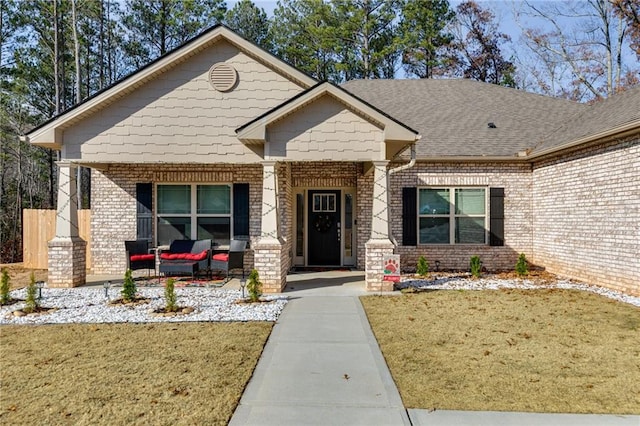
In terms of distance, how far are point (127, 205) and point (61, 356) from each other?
675 cm

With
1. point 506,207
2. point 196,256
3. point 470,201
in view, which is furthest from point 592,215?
point 196,256

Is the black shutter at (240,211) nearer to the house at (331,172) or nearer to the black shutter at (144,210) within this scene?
the house at (331,172)

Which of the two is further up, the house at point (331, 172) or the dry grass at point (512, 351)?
the house at point (331, 172)

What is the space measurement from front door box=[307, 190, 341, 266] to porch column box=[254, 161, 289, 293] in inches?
143

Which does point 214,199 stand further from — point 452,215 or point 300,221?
point 452,215

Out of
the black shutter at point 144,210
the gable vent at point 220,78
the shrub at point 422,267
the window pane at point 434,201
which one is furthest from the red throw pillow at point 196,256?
the window pane at point 434,201

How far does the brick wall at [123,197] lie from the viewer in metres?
10.8

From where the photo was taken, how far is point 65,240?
905cm

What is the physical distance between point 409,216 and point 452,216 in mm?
1254

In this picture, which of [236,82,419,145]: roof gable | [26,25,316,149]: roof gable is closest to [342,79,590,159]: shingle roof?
[236,82,419,145]: roof gable

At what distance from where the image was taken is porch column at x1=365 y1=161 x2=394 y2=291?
337 inches

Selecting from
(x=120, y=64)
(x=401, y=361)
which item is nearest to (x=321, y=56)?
(x=120, y=64)

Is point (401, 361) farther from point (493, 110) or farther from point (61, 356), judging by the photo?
Result: point (493, 110)

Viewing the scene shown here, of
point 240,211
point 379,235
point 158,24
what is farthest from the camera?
point 158,24
